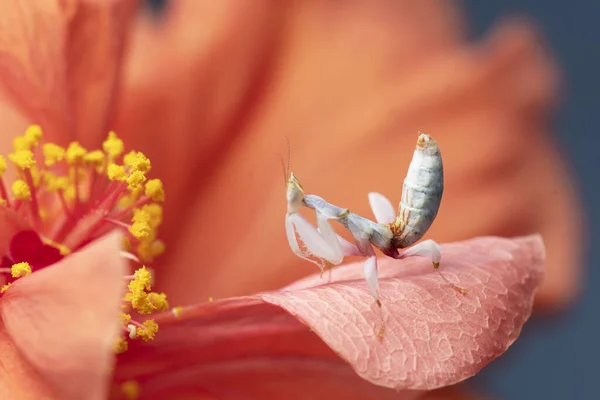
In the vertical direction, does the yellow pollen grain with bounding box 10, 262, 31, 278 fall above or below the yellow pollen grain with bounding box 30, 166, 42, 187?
below

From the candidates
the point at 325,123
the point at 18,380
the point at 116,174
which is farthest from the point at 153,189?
the point at 325,123

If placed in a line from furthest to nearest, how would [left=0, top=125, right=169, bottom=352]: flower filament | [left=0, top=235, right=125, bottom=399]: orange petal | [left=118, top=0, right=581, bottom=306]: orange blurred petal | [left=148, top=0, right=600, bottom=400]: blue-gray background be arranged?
1. [left=148, top=0, right=600, bottom=400]: blue-gray background
2. [left=118, top=0, right=581, bottom=306]: orange blurred petal
3. [left=0, top=125, right=169, bottom=352]: flower filament
4. [left=0, top=235, right=125, bottom=399]: orange petal

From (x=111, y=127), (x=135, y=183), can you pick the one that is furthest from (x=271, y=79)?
(x=135, y=183)

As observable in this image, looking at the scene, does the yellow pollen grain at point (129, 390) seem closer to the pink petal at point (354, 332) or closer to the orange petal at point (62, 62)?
the pink petal at point (354, 332)

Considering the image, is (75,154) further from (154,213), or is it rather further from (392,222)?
(392,222)

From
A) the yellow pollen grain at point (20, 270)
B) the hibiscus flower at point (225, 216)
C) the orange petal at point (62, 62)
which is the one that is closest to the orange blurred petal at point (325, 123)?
the hibiscus flower at point (225, 216)

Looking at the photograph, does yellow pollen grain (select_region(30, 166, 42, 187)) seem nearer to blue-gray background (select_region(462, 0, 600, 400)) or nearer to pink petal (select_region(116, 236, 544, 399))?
pink petal (select_region(116, 236, 544, 399))

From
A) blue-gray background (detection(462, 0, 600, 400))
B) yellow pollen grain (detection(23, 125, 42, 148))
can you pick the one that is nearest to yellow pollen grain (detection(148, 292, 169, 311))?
yellow pollen grain (detection(23, 125, 42, 148))
